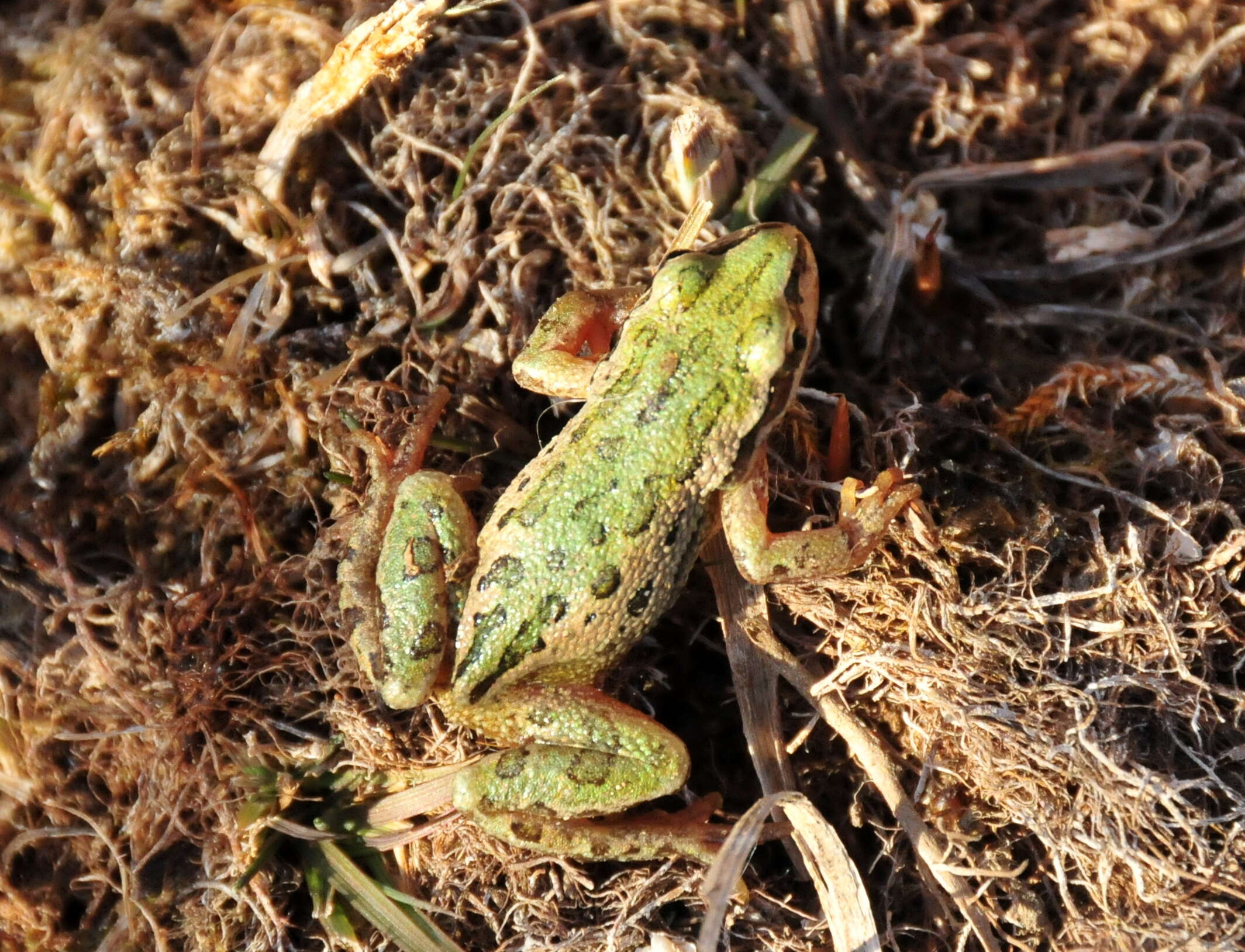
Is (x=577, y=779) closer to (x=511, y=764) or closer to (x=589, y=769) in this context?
(x=589, y=769)

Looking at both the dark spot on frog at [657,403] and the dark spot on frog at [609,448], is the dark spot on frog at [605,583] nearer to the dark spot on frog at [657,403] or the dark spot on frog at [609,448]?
the dark spot on frog at [609,448]

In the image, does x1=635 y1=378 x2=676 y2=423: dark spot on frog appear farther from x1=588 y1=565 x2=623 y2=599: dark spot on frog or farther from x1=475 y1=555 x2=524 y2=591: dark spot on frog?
x1=475 y1=555 x2=524 y2=591: dark spot on frog

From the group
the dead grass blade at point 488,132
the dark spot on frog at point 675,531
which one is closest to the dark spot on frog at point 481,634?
the dark spot on frog at point 675,531

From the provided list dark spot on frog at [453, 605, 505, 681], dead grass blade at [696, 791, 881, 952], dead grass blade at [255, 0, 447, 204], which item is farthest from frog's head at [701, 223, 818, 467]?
dead grass blade at [255, 0, 447, 204]

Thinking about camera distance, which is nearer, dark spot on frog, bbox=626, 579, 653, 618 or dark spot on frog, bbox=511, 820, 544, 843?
dark spot on frog, bbox=511, 820, 544, 843

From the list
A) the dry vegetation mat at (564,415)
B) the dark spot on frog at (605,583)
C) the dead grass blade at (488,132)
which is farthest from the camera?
the dead grass blade at (488,132)

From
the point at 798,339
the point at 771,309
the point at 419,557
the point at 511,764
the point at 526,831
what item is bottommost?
the point at 526,831

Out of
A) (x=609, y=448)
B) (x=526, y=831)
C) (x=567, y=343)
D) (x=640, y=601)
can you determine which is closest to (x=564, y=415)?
(x=567, y=343)
